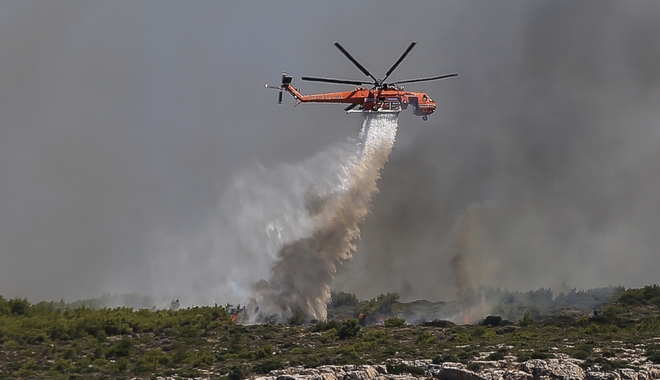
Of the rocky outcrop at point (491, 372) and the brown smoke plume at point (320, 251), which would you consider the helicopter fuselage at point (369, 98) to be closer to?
the brown smoke plume at point (320, 251)

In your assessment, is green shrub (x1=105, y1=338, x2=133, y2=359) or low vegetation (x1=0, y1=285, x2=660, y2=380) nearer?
low vegetation (x1=0, y1=285, x2=660, y2=380)

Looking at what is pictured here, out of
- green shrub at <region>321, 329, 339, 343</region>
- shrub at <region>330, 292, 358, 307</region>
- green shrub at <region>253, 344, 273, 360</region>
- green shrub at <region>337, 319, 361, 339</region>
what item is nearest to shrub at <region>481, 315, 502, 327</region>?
green shrub at <region>337, 319, 361, 339</region>

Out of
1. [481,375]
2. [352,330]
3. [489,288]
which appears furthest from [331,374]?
[489,288]

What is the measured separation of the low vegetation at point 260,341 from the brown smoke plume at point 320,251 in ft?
10.4

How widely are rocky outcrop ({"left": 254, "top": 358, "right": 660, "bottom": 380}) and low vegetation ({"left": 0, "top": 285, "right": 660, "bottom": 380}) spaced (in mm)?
1049

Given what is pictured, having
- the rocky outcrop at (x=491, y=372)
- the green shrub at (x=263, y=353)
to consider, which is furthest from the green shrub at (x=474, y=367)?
the green shrub at (x=263, y=353)

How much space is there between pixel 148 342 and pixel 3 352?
1047 cm

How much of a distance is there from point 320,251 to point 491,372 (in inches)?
1380

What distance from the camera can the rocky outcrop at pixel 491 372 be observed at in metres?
57.3

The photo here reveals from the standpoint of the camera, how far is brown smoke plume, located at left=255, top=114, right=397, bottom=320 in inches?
3546

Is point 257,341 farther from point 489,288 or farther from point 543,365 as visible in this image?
point 489,288

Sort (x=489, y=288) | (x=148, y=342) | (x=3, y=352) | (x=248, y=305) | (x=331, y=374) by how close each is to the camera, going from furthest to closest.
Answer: (x=489, y=288)
(x=248, y=305)
(x=148, y=342)
(x=3, y=352)
(x=331, y=374)

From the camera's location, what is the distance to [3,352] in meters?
67.4

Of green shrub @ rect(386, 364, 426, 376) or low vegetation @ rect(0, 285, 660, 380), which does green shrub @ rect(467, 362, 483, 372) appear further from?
green shrub @ rect(386, 364, 426, 376)
